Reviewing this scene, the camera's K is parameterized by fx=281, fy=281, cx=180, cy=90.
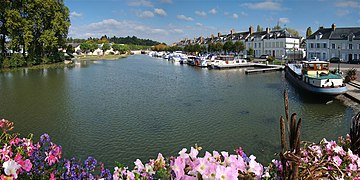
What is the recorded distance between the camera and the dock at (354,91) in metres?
17.4

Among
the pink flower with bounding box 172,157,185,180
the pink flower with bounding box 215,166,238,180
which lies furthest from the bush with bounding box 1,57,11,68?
the pink flower with bounding box 215,166,238,180

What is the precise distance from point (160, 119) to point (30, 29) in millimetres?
36967

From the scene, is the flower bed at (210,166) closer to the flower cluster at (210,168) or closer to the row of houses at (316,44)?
the flower cluster at (210,168)

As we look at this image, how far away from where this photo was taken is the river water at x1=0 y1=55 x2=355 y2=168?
34.3ft

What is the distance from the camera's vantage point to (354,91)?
19.3 m

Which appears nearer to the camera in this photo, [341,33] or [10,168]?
[10,168]

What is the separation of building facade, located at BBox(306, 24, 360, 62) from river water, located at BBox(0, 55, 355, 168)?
33259 millimetres

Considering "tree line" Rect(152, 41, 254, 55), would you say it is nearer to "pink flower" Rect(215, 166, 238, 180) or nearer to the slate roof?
the slate roof

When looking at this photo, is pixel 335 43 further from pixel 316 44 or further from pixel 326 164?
pixel 326 164

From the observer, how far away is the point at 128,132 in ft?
39.4

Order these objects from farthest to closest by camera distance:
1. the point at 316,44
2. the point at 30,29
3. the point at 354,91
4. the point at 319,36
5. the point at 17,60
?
the point at 316,44 < the point at 319,36 < the point at 17,60 < the point at 30,29 < the point at 354,91

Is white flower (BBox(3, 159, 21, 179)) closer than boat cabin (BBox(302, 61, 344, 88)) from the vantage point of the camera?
Yes

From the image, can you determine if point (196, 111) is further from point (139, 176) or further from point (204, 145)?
point (139, 176)

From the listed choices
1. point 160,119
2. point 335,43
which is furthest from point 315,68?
point 335,43
